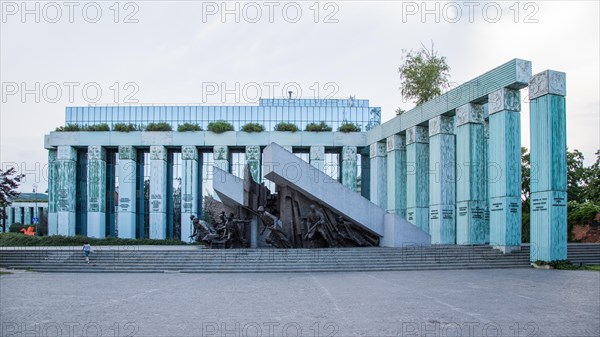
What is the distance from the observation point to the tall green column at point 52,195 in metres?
38.9

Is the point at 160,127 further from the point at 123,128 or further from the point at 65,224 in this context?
the point at 65,224

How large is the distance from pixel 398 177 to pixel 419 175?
2069 mm

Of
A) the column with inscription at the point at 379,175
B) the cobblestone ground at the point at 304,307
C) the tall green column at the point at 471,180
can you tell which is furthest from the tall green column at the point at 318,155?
the cobblestone ground at the point at 304,307

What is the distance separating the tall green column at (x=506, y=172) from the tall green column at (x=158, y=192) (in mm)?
24103

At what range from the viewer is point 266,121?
168 ft

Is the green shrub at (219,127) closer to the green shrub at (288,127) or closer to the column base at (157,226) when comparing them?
the green shrub at (288,127)

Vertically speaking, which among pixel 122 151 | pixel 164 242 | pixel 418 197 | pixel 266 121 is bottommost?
pixel 164 242

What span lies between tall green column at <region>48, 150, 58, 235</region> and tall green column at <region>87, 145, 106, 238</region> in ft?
8.07

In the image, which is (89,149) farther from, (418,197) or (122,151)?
(418,197)

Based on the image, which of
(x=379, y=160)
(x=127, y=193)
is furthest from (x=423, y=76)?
(x=127, y=193)

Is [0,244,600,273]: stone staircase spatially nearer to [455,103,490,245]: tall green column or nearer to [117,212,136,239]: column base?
[455,103,490,245]: tall green column

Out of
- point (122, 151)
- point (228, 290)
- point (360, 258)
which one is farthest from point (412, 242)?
point (122, 151)

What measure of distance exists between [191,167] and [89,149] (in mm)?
7435

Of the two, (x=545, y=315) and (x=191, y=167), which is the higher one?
(x=191, y=167)
